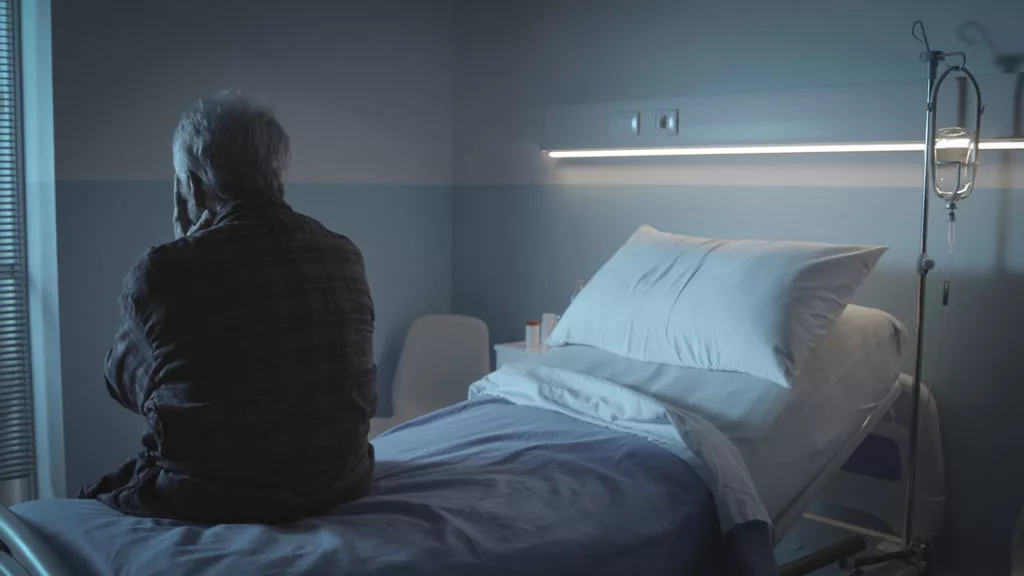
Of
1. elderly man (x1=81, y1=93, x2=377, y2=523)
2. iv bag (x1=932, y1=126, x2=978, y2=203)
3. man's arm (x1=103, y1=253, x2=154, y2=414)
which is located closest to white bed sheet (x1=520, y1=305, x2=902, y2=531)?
iv bag (x1=932, y1=126, x2=978, y2=203)

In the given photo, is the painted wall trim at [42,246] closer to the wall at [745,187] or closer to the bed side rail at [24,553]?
the bed side rail at [24,553]

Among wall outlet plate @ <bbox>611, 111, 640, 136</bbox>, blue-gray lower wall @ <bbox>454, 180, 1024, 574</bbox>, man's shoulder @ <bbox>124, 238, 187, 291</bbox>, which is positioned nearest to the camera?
man's shoulder @ <bbox>124, 238, 187, 291</bbox>

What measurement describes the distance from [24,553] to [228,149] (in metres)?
0.83

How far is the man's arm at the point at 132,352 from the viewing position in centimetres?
174

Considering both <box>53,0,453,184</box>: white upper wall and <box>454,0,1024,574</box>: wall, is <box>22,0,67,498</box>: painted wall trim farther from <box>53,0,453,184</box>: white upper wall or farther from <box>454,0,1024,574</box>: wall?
<box>454,0,1024,574</box>: wall

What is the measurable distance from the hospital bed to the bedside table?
64cm

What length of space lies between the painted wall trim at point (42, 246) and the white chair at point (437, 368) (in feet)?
4.07

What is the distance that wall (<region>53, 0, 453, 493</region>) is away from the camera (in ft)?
10.5

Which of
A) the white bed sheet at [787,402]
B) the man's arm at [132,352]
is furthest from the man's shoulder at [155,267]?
the white bed sheet at [787,402]

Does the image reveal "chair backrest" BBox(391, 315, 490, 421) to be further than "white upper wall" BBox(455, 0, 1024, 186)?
Yes

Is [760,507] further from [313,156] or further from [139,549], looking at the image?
[313,156]

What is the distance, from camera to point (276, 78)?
3.77m

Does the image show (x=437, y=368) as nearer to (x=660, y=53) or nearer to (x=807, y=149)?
(x=660, y=53)

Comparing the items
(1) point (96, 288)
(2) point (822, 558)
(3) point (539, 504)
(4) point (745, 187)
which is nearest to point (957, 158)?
(4) point (745, 187)
